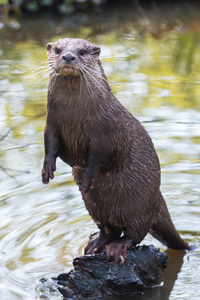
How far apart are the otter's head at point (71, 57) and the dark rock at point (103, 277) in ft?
3.39

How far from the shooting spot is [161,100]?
22.4 feet

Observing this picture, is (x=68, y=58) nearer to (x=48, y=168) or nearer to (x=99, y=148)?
(x=99, y=148)

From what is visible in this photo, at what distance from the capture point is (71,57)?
3.07 m

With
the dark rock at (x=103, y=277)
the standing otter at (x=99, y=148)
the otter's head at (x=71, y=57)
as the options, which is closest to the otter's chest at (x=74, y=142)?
the standing otter at (x=99, y=148)

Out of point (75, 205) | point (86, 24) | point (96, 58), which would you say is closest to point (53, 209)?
point (75, 205)

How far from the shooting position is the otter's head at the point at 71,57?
308 centimetres

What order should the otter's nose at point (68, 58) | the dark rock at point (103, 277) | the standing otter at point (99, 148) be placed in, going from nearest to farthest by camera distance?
the otter's nose at point (68, 58) → the standing otter at point (99, 148) → the dark rock at point (103, 277)

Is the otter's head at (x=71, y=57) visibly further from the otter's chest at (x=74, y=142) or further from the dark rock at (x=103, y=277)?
the dark rock at (x=103, y=277)

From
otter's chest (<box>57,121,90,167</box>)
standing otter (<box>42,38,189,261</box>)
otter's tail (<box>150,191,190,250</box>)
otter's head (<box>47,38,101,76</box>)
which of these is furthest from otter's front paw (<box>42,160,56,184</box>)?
otter's tail (<box>150,191,190,250</box>)

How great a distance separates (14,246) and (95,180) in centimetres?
86

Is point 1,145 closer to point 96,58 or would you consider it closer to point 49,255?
point 49,255

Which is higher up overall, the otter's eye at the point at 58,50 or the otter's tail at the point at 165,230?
the otter's eye at the point at 58,50

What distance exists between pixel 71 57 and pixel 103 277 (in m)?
1.20

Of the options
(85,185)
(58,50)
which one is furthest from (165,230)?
(58,50)
